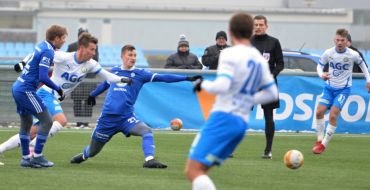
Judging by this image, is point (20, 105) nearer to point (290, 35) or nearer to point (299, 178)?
point (299, 178)

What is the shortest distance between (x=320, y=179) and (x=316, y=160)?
252 cm

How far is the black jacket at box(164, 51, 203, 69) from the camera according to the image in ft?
68.2

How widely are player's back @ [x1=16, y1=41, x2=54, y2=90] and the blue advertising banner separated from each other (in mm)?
7355

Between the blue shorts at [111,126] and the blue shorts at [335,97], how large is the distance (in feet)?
14.7

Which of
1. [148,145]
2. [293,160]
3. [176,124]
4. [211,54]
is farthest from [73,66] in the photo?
[211,54]

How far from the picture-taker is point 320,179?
11766 millimetres

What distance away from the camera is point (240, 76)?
837cm

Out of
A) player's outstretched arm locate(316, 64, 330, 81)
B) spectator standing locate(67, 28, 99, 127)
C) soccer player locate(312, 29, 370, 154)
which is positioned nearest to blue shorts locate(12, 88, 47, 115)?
player's outstretched arm locate(316, 64, 330, 81)

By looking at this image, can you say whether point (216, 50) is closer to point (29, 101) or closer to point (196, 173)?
point (29, 101)

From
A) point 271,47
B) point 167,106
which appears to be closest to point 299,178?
point 271,47

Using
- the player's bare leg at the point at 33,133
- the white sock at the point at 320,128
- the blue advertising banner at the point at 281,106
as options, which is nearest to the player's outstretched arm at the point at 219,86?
the player's bare leg at the point at 33,133

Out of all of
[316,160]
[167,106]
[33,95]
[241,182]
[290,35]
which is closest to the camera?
[241,182]

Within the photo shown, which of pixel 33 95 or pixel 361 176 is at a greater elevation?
pixel 33 95

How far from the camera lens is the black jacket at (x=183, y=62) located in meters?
20.8
